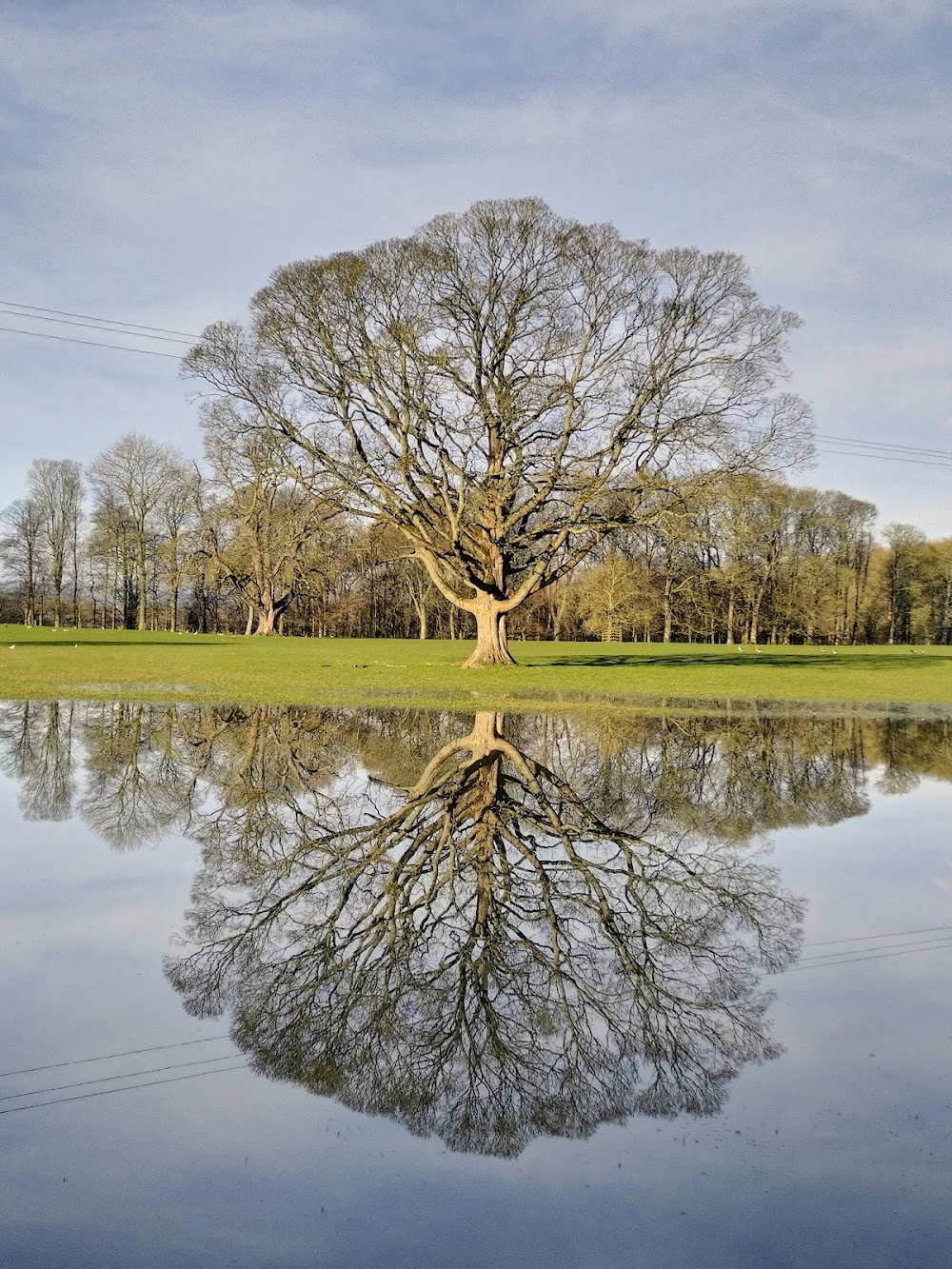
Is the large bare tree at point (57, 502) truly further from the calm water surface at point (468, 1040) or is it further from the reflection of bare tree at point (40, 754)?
the calm water surface at point (468, 1040)

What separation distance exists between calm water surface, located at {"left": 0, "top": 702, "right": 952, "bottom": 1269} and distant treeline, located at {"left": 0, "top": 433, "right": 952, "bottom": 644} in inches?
1884

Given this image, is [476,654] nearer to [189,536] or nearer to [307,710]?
[307,710]

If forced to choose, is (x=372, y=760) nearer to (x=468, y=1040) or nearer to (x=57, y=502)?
(x=468, y=1040)

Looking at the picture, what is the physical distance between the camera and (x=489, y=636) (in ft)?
111

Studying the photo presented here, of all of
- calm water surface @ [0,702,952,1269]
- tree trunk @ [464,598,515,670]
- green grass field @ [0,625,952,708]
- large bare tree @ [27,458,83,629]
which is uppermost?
large bare tree @ [27,458,83,629]

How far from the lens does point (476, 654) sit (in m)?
34.0

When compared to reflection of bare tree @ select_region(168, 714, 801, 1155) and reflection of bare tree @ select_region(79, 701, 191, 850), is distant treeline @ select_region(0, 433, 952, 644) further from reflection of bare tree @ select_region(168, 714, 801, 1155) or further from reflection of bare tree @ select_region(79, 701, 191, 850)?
reflection of bare tree @ select_region(168, 714, 801, 1155)

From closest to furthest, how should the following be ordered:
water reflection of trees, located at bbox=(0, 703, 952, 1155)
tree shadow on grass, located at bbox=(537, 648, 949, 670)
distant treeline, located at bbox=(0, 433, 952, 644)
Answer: water reflection of trees, located at bbox=(0, 703, 952, 1155), tree shadow on grass, located at bbox=(537, 648, 949, 670), distant treeline, located at bbox=(0, 433, 952, 644)

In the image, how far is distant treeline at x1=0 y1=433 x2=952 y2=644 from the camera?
67062 mm

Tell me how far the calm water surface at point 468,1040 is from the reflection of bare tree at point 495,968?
21 mm

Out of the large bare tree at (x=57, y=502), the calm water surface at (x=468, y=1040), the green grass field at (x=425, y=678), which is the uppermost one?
the large bare tree at (x=57, y=502)

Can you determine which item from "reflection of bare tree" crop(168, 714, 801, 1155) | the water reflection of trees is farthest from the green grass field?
"reflection of bare tree" crop(168, 714, 801, 1155)

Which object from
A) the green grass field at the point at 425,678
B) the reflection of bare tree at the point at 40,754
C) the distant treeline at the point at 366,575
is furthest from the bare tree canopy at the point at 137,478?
the reflection of bare tree at the point at 40,754

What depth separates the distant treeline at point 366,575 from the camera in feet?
220
